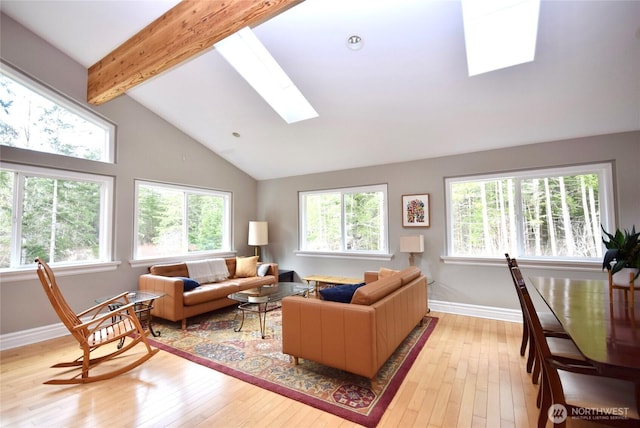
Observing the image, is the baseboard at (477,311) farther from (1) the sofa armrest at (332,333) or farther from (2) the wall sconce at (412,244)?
(1) the sofa armrest at (332,333)

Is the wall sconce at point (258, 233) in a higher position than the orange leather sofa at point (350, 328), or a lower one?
higher

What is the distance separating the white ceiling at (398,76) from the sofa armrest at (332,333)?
2452 millimetres

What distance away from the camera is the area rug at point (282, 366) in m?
2.08

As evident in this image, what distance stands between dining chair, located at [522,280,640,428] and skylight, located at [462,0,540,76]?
244 centimetres

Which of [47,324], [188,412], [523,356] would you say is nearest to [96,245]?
[47,324]

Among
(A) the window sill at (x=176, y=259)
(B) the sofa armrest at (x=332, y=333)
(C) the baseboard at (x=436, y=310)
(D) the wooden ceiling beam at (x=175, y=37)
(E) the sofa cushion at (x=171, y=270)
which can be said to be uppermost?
(D) the wooden ceiling beam at (x=175, y=37)

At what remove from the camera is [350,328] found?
219 cm

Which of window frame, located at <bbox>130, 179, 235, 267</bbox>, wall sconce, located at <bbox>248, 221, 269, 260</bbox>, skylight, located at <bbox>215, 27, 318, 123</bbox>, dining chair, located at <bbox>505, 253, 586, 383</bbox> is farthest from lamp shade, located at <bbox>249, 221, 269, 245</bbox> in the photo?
dining chair, located at <bbox>505, 253, 586, 383</bbox>

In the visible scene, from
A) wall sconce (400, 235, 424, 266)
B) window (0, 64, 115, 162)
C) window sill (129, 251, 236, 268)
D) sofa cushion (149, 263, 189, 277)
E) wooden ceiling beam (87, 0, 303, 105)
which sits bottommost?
sofa cushion (149, 263, 189, 277)

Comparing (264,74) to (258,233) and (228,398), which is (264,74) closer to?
(258,233)

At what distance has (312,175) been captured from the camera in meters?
5.57

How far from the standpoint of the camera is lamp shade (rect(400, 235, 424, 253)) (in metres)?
4.21

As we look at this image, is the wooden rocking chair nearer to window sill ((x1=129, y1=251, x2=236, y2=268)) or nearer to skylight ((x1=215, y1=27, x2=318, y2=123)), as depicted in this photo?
window sill ((x1=129, y1=251, x2=236, y2=268))

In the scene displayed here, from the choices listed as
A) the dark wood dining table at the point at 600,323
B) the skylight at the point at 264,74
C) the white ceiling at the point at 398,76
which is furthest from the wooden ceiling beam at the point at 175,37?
the dark wood dining table at the point at 600,323
